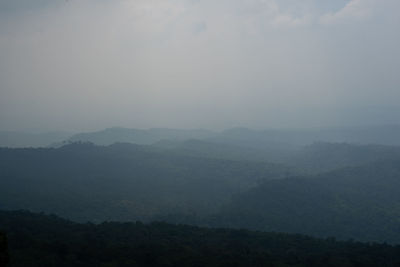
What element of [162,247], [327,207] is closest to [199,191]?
[327,207]

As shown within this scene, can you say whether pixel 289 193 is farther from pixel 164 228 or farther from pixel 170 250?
pixel 170 250

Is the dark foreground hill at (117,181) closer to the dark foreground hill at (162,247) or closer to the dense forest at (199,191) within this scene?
the dense forest at (199,191)

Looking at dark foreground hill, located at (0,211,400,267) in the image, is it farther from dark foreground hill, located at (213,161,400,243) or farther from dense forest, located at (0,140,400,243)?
dense forest, located at (0,140,400,243)

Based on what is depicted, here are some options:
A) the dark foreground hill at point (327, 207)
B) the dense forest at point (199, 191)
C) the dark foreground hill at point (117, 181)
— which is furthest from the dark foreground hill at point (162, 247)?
the dark foreground hill at point (117, 181)

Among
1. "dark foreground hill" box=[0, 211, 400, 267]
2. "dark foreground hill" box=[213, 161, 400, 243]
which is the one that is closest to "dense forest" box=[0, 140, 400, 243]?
"dark foreground hill" box=[213, 161, 400, 243]

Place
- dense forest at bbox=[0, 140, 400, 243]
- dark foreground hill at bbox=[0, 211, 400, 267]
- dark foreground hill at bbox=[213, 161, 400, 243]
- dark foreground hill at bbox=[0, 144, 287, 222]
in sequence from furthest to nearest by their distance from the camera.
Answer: dark foreground hill at bbox=[0, 144, 287, 222], dense forest at bbox=[0, 140, 400, 243], dark foreground hill at bbox=[213, 161, 400, 243], dark foreground hill at bbox=[0, 211, 400, 267]
